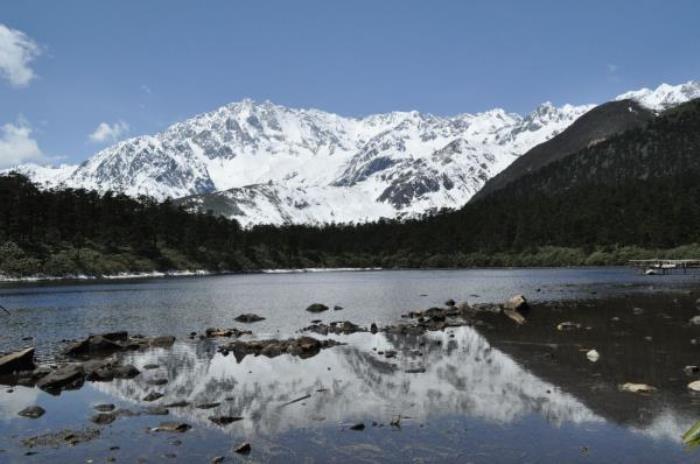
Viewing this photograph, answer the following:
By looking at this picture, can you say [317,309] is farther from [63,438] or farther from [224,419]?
[63,438]

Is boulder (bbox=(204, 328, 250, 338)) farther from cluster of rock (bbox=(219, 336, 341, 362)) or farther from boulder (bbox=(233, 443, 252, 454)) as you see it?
boulder (bbox=(233, 443, 252, 454))

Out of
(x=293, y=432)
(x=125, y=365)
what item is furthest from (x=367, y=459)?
(x=125, y=365)

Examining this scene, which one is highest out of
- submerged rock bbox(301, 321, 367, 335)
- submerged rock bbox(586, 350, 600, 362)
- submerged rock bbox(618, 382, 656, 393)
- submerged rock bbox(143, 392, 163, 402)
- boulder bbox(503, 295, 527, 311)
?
boulder bbox(503, 295, 527, 311)

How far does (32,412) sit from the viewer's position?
1109 inches

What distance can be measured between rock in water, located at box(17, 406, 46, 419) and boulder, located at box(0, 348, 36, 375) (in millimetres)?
11054

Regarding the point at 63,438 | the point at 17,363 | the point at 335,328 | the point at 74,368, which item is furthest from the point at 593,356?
the point at 17,363

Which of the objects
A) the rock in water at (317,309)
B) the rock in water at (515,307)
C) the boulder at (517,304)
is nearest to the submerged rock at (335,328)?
the rock in water at (317,309)

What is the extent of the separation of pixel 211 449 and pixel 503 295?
3162 inches

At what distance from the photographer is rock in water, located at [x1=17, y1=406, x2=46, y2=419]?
2778cm

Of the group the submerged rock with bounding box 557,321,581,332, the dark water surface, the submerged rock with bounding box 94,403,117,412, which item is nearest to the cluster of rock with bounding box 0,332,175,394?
the dark water surface

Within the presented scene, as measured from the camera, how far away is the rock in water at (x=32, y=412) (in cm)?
2778

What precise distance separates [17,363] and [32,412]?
12071 mm

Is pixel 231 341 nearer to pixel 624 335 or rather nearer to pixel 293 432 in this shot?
pixel 293 432

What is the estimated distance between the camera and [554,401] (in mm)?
28016
